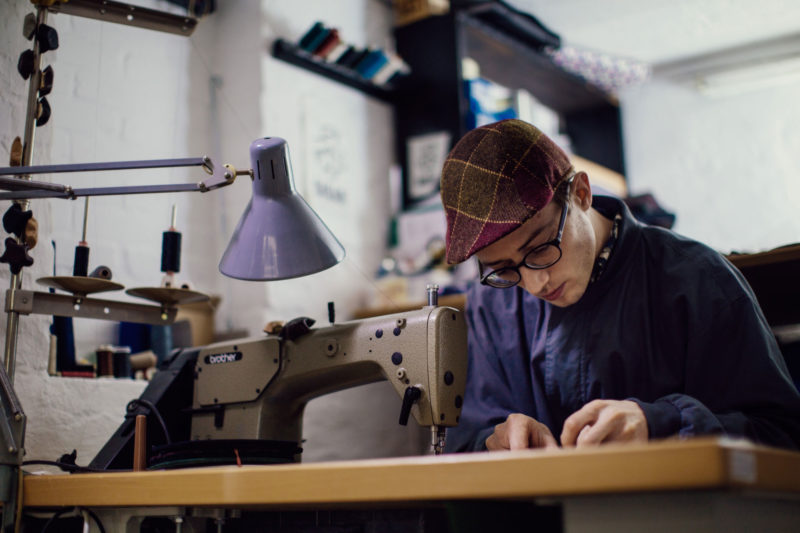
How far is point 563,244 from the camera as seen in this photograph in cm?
127

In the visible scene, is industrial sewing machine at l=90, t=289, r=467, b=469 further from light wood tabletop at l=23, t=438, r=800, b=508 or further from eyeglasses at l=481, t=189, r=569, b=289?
light wood tabletop at l=23, t=438, r=800, b=508

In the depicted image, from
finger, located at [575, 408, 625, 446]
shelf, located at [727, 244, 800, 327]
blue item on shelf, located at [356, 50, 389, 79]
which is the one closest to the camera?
finger, located at [575, 408, 625, 446]

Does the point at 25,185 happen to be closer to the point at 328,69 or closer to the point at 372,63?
the point at 328,69

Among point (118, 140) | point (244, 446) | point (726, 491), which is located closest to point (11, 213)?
point (244, 446)

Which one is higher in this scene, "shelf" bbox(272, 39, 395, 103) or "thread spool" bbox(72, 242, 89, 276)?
"shelf" bbox(272, 39, 395, 103)

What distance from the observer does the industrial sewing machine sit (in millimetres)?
1189

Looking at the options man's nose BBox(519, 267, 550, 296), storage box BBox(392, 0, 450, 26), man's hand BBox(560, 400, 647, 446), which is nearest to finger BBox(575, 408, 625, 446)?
man's hand BBox(560, 400, 647, 446)

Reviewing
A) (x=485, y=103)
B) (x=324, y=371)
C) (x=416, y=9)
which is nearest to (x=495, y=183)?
(x=324, y=371)

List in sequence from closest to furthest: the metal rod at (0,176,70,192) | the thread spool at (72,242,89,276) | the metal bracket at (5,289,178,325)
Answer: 1. the metal rod at (0,176,70,192)
2. the metal bracket at (5,289,178,325)
3. the thread spool at (72,242,89,276)

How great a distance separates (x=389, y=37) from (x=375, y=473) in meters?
2.68

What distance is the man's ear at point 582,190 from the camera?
1287 mm

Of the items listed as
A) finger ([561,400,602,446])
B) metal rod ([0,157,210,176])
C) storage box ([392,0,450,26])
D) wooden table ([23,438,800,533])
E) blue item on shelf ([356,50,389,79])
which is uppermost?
storage box ([392,0,450,26])

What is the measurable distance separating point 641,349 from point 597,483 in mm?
714

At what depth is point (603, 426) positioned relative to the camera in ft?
2.99
